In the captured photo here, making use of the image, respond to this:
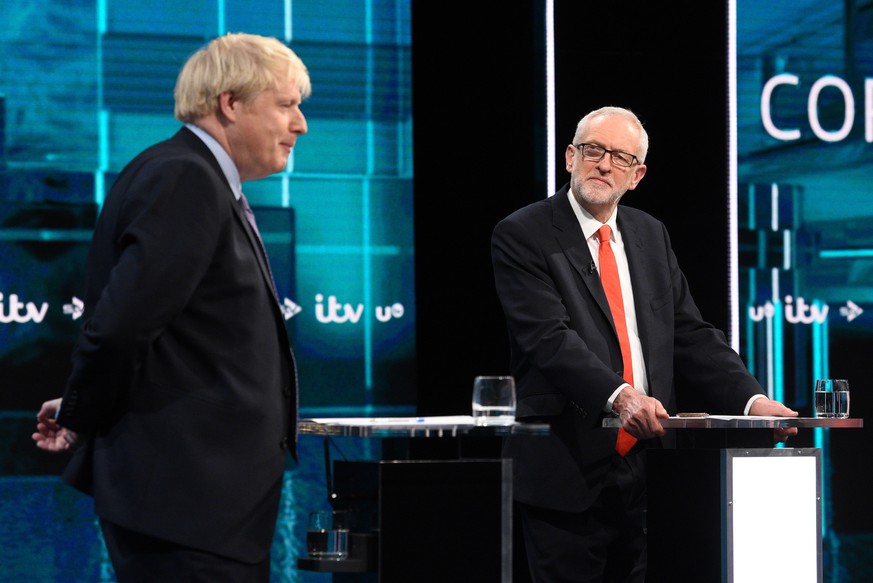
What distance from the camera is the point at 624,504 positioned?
2.90m

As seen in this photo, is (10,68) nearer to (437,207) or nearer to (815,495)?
(437,207)

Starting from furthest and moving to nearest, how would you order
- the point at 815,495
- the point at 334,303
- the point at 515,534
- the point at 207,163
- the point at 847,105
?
the point at 847,105, the point at 334,303, the point at 515,534, the point at 815,495, the point at 207,163

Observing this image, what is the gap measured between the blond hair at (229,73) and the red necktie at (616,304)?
122cm

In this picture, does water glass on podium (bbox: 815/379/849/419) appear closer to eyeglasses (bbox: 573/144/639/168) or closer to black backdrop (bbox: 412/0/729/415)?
eyeglasses (bbox: 573/144/639/168)

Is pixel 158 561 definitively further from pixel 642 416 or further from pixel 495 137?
pixel 495 137

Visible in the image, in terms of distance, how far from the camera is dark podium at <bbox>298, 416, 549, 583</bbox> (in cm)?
226

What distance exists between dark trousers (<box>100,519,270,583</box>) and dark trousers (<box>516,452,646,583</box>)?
1.15 meters

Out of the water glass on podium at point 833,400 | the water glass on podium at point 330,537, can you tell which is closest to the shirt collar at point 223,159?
the water glass on podium at point 330,537

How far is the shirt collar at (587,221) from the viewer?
3.08m

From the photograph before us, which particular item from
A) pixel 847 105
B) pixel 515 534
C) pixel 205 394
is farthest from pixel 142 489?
pixel 847 105

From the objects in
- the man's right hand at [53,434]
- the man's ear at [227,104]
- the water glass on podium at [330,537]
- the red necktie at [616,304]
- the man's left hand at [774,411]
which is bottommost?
the water glass on podium at [330,537]

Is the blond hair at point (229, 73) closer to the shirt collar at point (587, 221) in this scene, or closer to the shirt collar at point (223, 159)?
the shirt collar at point (223, 159)

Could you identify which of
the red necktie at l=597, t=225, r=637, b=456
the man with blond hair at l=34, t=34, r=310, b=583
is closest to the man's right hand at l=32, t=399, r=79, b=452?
the man with blond hair at l=34, t=34, r=310, b=583

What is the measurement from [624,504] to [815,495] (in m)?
0.46
